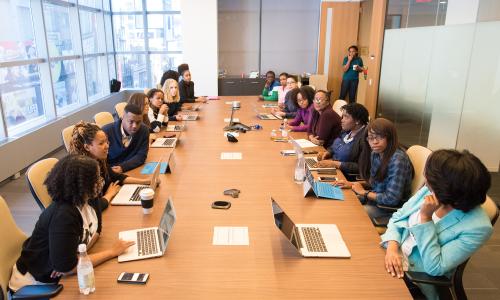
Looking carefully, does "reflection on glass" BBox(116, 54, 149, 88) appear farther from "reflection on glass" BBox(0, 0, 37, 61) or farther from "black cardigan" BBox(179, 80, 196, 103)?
"reflection on glass" BBox(0, 0, 37, 61)

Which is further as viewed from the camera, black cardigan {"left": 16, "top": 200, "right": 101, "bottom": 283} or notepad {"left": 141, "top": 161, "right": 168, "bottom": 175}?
notepad {"left": 141, "top": 161, "right": 168, "bottom": 175}

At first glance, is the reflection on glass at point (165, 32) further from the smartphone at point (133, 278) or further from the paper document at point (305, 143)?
the smartphone at point (133, 278)

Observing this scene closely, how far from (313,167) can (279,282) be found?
Answer: 1.65m

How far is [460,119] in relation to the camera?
14.4 ft

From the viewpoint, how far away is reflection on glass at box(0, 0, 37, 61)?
15.8 feet

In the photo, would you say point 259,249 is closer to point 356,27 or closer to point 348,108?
point 348,108

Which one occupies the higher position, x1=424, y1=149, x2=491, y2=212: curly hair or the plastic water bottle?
x1=424, y1=149, x2=491, y2=212: curly hair

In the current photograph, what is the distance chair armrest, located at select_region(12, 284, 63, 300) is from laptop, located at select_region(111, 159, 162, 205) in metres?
0.85

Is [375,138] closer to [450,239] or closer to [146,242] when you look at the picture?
[450,239]

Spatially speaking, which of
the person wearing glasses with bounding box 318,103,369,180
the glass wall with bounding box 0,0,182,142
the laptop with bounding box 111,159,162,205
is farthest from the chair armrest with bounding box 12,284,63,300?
the glass wall with bounding box 0,0,182,142

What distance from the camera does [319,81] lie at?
859 cm

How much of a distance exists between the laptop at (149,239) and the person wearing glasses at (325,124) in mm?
2357

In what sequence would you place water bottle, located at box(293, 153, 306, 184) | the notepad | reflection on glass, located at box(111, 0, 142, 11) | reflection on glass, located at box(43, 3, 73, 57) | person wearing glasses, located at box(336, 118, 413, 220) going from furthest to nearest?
reflection on glass, located at box(111, 0, 142, 11), reflection on glass, located at box(43, 3, 73, 57), the notepad, water bottle, located at box(293, 153, 306, 184), person wearing glasses, located at box(336, 118, 413, 220)

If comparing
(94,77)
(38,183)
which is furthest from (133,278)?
(94,77)
